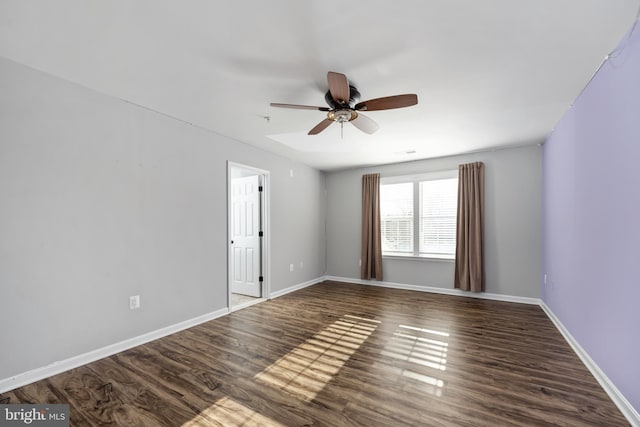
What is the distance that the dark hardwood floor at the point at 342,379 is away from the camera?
6.09 ft

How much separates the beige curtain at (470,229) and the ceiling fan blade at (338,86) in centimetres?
337

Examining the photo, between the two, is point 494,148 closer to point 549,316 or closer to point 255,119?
point 549,316

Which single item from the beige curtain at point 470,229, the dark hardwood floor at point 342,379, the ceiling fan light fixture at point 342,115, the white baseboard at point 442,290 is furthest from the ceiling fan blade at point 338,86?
the white baseboard at point 442,290

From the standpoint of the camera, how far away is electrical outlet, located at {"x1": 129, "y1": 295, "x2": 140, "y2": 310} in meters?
2.89

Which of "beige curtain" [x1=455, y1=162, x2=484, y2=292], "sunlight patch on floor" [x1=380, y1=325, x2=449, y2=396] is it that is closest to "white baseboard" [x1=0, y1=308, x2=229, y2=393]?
"sunlight patch on floor" [x1=380, y1=325, x2=449, y2=396]

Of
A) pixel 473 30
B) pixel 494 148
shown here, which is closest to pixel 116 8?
pixel 473 30

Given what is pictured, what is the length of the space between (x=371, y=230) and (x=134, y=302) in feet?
13.4

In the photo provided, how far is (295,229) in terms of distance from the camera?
542cm

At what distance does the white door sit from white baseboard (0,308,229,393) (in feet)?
4.54

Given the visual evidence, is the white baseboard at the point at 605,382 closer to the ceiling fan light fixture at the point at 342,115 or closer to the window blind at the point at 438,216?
the window blind at the point at 438,216

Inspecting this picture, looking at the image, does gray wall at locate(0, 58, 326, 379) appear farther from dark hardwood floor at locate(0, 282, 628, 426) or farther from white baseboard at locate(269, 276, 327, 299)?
white baseboard at locate(269, 276, 327, 299)

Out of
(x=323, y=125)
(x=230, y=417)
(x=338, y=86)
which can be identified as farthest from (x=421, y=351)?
(x=338, y=86)

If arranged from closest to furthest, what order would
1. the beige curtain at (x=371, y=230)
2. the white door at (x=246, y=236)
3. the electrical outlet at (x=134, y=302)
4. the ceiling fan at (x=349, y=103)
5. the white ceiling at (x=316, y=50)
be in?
the white ceiling at (x=316, y=50), the ceiling fan at (x=349, y=103), the electrical outlet at (x=134, y=302), the white door at (x=246, y=236), the beige curtain at (x=371, y=230)

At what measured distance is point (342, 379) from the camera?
2291 mm
